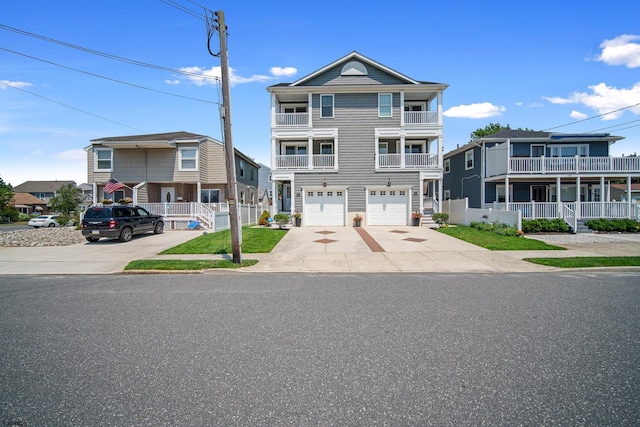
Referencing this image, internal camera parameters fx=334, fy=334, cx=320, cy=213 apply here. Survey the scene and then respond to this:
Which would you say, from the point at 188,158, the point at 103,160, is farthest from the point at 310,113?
the point at 103,160

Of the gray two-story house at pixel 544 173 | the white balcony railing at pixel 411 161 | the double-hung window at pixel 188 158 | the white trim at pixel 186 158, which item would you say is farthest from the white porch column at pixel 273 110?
the gray two-story house at pixel 544 173

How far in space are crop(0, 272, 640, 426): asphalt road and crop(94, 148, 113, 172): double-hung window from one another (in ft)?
70.8

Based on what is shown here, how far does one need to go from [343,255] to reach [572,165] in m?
19.0

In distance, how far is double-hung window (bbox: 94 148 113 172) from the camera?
25.3 metres

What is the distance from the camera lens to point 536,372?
11.2 ft

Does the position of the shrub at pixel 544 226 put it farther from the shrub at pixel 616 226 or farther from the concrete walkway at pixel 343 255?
the shrub at pixel 616 226

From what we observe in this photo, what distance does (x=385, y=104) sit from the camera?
76.5 ft

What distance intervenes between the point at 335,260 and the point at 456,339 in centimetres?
699

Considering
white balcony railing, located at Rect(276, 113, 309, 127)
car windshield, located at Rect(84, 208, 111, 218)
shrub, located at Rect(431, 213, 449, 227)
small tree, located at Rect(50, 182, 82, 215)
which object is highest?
white balcony railing, located at Rect(276, 113, 309, 127)

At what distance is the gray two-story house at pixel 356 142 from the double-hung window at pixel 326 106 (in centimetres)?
7

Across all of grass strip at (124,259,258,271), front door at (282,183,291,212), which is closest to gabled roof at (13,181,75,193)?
front door at (282,183,291,212)

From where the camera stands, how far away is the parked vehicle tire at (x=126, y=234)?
53.5 ft

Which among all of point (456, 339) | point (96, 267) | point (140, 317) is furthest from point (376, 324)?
point (96, 267)

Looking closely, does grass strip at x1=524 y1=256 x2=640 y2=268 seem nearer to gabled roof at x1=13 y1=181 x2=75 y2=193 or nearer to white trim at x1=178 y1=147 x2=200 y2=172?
white trim at x1=178 y1=147 x2=200 y2=172
